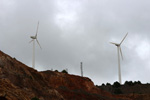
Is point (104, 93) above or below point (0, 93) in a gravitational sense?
above

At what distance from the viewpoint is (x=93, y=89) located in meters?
96.3

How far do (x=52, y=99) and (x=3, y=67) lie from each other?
455 inches

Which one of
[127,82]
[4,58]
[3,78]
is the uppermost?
[127,82]

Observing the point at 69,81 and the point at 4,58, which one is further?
the point at 69,81

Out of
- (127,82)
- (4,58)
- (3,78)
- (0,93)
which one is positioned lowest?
(0,93)

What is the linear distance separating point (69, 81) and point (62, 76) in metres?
3.16

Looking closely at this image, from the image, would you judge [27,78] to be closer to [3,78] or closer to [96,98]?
[3,78]

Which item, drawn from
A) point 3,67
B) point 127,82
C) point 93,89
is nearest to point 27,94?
point 3,67

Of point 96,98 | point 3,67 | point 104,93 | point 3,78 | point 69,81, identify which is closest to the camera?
point 3,78

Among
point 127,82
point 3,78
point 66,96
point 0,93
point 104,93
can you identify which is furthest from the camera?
point 127,82

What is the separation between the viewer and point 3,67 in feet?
150

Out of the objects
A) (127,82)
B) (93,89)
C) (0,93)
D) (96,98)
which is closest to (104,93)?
(93,89)

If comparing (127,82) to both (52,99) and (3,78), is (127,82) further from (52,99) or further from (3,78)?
(3,78)

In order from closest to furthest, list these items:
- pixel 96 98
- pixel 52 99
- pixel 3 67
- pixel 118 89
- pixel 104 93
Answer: pixel 3 67
pixel 52 99
pixel 96 98
pixel 104 93
pixel 118 89
